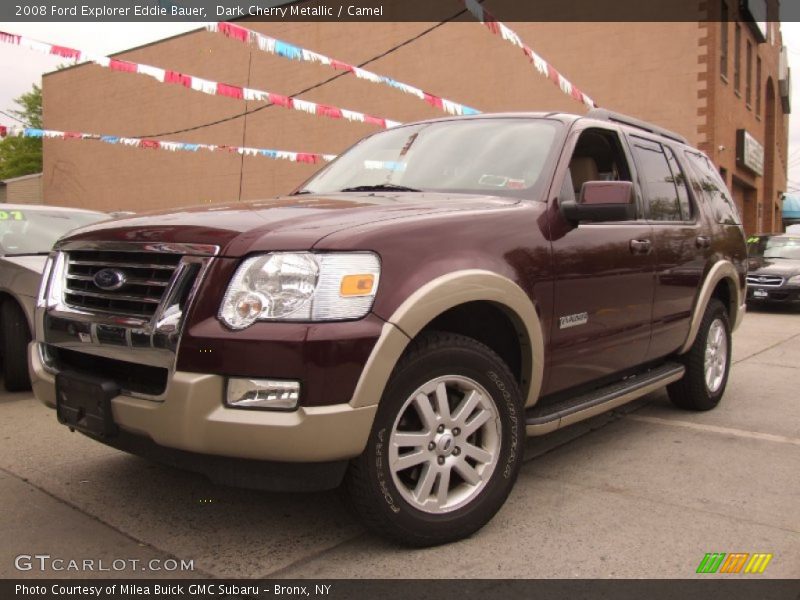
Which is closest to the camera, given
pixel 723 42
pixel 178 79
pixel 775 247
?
pixel 178 79

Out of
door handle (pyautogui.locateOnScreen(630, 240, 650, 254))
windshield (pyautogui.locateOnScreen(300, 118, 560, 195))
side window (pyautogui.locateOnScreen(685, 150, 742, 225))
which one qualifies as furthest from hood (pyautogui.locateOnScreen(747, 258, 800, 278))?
windshield (pyautogui.locateOnScreen(300, 118, 560, 195))

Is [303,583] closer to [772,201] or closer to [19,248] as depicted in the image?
[19,248]

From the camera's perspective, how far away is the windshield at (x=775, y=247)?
1434cm

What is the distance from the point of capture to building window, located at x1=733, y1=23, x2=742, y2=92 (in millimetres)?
19781

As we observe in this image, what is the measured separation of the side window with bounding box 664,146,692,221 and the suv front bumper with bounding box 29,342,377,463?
3162 millimetres

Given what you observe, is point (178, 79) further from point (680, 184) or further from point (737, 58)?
point (737, 58)

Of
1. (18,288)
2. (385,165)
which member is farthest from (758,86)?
(18,288)

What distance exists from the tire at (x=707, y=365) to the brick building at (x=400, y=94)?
774 cm

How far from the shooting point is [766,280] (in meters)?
13.2

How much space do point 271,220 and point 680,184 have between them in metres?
3.20

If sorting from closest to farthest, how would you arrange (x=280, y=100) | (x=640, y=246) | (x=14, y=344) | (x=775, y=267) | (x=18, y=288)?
(x=640, y=246), (x=18, y=288), (x=14, y=344), (x=280, y=100), (x=775, y=267)

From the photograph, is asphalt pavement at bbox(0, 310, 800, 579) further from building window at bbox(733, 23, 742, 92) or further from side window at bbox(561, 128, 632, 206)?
building window at bbox(733, 23, 742, 92)

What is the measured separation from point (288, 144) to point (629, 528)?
23262 millimetres

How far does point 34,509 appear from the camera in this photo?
3139 mm
